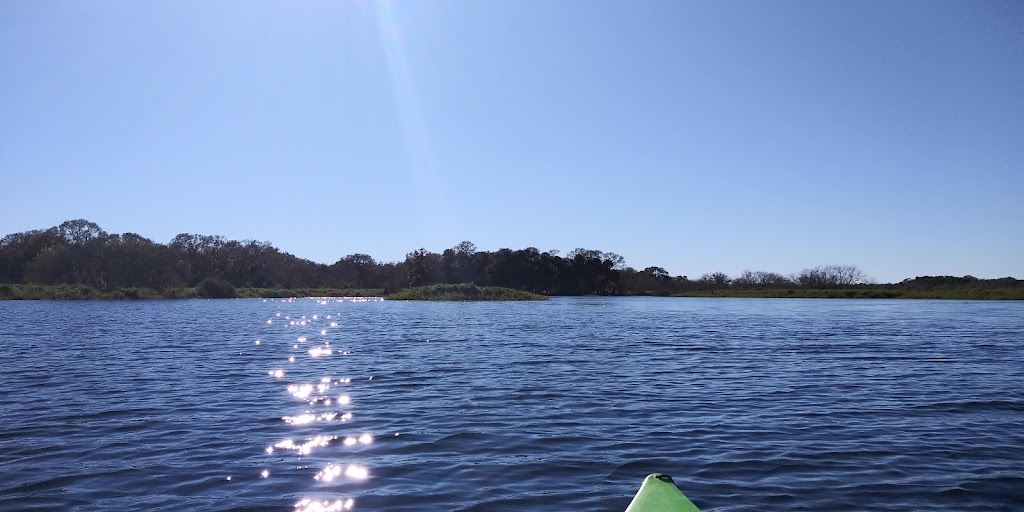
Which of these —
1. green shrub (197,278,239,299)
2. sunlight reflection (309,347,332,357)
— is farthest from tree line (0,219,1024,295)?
sunlight reflection (309,347,332,357)

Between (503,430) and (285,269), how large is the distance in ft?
587

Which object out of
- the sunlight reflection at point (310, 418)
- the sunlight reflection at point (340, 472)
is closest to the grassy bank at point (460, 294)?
the sunlight reflection at point (310, 418)

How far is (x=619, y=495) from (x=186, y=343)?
28213 mm

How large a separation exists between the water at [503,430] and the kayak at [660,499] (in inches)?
122

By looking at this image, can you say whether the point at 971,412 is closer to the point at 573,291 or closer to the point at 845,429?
the point at 845,429

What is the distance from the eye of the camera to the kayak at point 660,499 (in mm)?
5105

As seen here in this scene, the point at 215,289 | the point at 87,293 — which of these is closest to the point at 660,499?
the point at 87,293

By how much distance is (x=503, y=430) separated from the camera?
12.8 meters

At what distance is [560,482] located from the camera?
9.31 metres

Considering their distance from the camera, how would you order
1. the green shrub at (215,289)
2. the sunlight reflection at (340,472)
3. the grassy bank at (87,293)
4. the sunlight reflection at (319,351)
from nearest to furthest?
the sunlight reflection at (340,472)
the sunlight reflection at (319,351)
the grassy bank at (87,293)
the green shrub at (215,289)

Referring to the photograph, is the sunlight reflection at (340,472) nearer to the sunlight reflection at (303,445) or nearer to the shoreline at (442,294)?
the sunlight reflection at (303,445)

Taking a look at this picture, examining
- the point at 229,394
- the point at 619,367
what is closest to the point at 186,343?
the point at 229,394

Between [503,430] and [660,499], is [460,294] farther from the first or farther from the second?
[660,499]

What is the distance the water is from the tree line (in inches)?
4181
